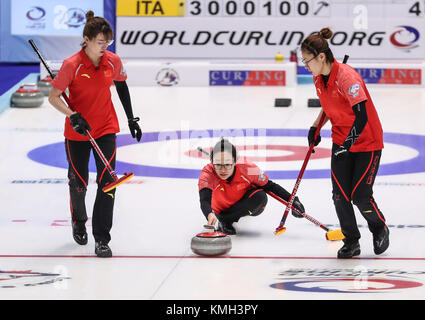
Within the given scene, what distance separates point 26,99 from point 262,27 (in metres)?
6.92

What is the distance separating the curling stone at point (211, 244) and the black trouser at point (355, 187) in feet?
2.72

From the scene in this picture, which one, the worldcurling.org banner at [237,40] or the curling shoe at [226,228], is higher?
the worldcurling.org banner at [237,40]

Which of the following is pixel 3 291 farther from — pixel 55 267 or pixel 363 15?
pixel 363 15

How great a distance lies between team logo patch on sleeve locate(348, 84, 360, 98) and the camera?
19.2 ft

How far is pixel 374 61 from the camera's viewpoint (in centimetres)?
2047

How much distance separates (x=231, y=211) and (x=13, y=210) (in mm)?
2138

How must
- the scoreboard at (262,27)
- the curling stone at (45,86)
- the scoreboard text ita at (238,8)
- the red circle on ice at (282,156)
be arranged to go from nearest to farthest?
the red circle on ice at (282,156), the curling stone at (45,86), the scoreboard at (262,27), the scoreboard text ita at (238,8)

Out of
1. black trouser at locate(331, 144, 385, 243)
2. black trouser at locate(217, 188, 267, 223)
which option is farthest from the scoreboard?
black trouser at locate(331, 144, 385, 243)

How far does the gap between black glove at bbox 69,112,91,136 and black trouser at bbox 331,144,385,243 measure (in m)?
1.70

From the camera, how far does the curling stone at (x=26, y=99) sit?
1581cm

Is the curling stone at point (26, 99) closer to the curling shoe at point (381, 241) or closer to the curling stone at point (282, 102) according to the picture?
the curling stone at point (282, 102)

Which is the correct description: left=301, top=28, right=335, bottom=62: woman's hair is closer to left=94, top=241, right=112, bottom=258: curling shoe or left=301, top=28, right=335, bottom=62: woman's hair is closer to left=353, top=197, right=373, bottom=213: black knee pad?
left=353, top=197, right=373, bottom=213: black knee pad

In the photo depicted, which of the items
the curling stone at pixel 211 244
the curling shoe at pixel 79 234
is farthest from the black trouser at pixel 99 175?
the curling stone at pixel 211 244
